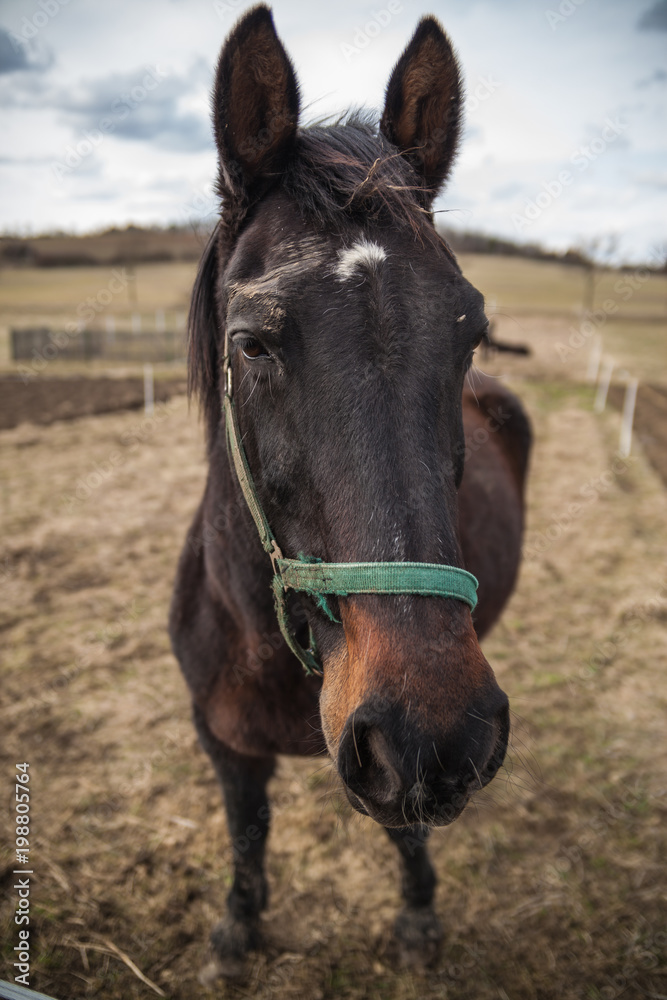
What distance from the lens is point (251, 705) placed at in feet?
7.56

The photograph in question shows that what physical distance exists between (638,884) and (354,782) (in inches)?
115

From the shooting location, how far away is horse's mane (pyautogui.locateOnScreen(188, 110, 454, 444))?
62.0 inches

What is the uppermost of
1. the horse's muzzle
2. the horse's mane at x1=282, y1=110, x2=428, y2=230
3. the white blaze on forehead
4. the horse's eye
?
the horse's mane at x1=282, y1=110, x2=428, y2=230

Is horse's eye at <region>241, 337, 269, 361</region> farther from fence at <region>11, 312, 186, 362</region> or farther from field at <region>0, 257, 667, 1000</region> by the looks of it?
fence at <region>11, 312, 186, 362</region>

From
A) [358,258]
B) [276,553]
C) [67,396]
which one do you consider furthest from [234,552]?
[67,396]

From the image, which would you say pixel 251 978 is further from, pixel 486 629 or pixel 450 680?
pixel 450 680

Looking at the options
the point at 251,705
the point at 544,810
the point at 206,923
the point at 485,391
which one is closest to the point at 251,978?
the point at 206,923

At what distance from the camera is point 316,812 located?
3.50 m

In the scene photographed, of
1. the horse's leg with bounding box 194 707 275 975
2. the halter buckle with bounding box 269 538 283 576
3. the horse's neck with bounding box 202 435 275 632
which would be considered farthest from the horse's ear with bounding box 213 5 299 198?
the horse's leg with bounding box 194 707 275 975

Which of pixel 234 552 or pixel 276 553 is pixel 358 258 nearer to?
pixel 276 553

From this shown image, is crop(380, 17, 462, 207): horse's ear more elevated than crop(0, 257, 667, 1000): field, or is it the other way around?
crop(380, 17, 462, 207): horse's ear

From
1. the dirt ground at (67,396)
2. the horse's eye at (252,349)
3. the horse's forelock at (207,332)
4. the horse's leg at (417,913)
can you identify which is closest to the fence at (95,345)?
the dirt ground at (67,396)

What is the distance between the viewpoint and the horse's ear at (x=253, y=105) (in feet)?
5.41

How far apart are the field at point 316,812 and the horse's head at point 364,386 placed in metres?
0.60
